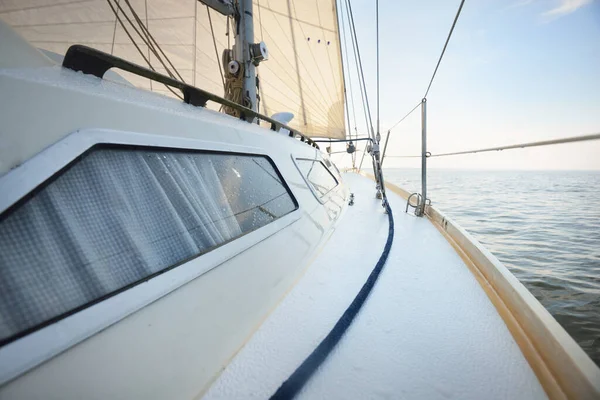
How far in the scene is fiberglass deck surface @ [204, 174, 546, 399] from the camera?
900 millimetres

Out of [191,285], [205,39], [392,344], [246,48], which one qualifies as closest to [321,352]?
[392,344]

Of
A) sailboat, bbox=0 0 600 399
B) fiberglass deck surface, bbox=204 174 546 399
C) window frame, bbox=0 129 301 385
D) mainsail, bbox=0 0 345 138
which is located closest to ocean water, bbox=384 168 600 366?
fiberglass deck surface, bbox=204 174 546 399

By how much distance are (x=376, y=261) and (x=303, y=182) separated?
38.6 inches

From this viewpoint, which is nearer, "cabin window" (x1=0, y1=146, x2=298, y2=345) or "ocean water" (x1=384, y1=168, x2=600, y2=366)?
"cabin window" (x1=0, y1=146, x2=298, y2=345)

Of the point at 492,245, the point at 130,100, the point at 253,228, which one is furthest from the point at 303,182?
the point at 492,245

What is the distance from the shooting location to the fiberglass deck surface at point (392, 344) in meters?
0.90

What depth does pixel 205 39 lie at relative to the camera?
594 cm

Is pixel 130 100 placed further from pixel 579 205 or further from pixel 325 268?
pixel 579 205

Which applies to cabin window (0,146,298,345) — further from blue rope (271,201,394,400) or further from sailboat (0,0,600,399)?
blue rope (271,201,394,400)

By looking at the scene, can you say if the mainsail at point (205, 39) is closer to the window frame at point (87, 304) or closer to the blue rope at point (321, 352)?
the window frame at point (87, 304)

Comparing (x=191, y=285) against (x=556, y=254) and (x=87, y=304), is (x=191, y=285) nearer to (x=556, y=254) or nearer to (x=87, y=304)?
(x=87, y=304)

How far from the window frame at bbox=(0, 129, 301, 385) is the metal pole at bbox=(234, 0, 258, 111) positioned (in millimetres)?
2679

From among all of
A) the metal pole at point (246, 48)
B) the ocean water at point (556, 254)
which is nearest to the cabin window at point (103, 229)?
the metal pole at point (246, 48)

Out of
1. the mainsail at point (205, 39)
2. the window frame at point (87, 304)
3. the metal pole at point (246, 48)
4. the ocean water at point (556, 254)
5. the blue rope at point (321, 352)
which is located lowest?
the ocean water at point (556, 254)
